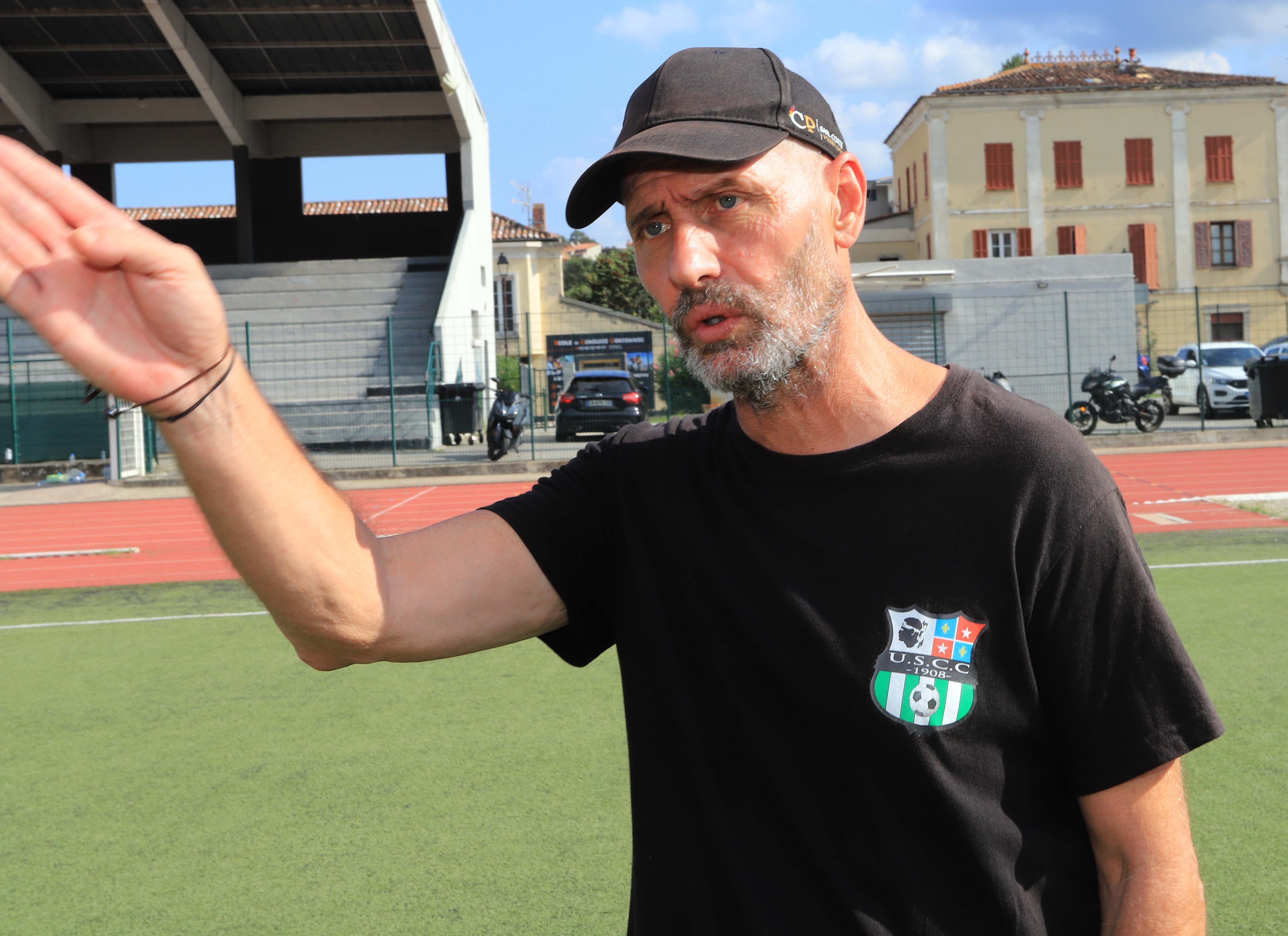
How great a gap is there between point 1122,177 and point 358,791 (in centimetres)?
4538

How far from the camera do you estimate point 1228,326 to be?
42812 millimetres

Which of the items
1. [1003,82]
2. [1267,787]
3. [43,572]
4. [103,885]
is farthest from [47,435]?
[1003,82]

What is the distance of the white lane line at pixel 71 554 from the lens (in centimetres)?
1068

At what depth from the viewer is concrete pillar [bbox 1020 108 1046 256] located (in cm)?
4381

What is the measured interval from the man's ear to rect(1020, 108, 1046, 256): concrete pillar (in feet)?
148

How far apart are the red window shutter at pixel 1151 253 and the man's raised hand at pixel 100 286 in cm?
4699

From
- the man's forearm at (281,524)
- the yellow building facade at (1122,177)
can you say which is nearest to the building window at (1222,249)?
the yellow building facade at (1122,177)

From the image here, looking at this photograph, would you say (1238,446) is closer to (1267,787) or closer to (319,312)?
(1267,787)

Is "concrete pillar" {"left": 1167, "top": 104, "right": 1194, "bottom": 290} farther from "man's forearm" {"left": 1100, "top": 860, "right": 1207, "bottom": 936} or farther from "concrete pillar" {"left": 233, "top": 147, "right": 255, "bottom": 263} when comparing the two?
"man's forearm" {"left": 1100, "top": 860, "right": 1207, "bottom": 936}

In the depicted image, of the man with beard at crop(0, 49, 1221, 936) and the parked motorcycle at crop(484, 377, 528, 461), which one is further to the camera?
the parked motorcycle at crop(484, 377, 528, 461)

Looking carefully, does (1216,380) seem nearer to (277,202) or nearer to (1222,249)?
(277,202)

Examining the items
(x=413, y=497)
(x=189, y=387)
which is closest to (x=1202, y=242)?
(x=413, y=497)

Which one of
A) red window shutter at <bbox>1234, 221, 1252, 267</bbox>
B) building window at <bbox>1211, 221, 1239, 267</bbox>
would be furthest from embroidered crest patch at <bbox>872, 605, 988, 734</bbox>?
red window shutter at <bbox>1234, 221, 1252, 267</bbox>

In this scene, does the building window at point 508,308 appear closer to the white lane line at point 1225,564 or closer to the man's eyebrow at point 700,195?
the white lane line at point 1225,564
